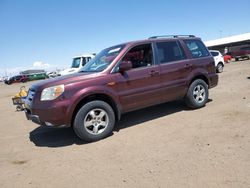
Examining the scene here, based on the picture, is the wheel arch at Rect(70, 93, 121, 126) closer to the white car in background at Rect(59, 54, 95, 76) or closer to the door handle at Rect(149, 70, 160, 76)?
the door handle at Rect(149, 70, 160, 76)

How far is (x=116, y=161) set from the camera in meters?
4.15

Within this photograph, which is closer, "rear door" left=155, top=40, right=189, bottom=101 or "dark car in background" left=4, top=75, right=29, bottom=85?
"rear door" left=155, top=40, right=189, bottom=101

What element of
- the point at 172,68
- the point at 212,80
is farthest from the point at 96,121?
the point at 212,80

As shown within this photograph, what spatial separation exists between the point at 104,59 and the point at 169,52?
5.46ft

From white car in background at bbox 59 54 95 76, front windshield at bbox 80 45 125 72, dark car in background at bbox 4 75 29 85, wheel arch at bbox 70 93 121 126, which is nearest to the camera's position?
wheel arch at bbox 70 93 121 126

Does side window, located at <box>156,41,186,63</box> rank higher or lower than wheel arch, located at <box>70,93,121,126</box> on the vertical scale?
higher

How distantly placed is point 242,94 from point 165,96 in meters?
3.47

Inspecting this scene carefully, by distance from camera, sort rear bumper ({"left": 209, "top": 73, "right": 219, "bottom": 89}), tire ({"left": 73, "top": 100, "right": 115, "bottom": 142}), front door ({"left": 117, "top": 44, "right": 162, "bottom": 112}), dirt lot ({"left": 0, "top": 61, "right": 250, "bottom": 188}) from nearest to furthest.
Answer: dirt lot ({"left": 0, "top": 61, "right": 250, "bottom": 188}) → tire ({"left": 73, "top": 100, "right": 115, "bottom": 142}) → front door ({"left": 117, "top": 44, "right": 162, "bottom": 112}) → rear bumper ({"left": 209, "top": 73, "right": 219, "bottom": 89})

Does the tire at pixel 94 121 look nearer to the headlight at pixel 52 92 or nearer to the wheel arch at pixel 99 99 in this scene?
the wheel arch at pixel 99 99

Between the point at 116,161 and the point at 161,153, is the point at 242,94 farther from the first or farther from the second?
the point at 116,161

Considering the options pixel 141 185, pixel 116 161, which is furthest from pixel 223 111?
pixel 141 185

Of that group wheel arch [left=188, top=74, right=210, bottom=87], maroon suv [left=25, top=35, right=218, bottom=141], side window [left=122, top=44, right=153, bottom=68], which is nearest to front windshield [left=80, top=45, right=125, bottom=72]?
maroon suv [left=25, top=35, right=218, bottom=141]

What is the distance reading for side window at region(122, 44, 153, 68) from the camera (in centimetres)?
599

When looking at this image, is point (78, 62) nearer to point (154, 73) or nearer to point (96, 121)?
point (154, 73)
